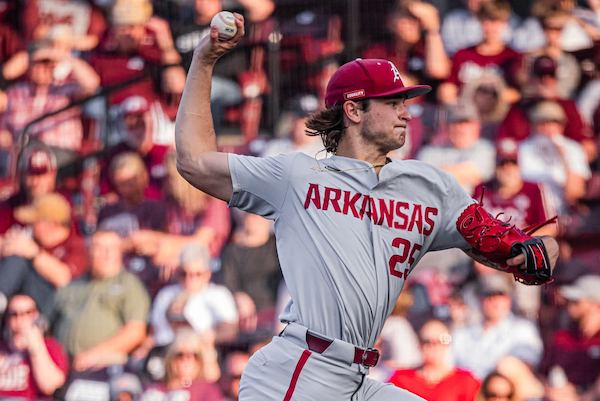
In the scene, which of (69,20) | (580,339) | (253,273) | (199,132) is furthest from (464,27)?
(199,132)

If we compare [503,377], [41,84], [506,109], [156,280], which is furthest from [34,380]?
[506,109]

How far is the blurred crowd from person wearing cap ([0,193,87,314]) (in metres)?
0.02

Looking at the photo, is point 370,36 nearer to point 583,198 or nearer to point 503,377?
point 583,198

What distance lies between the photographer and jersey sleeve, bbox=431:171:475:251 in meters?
4.77

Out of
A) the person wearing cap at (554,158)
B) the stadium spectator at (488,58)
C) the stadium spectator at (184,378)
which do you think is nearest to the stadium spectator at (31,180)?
the stadium spectator at (184,378)

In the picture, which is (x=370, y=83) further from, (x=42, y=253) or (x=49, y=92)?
(x=49, y=92)

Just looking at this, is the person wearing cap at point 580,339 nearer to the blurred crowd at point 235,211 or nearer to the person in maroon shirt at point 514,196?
the blurred crowd at point 235,211

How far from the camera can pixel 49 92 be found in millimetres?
10289

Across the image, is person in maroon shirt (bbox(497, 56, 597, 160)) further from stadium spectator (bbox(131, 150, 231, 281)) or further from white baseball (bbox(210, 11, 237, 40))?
white baseball (bbox(210, 11, 237, 40))

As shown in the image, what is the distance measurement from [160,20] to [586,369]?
4510 millimetres

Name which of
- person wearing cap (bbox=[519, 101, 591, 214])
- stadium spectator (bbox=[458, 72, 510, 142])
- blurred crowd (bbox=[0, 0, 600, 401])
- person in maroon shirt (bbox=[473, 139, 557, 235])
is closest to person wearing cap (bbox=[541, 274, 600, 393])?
blurred crowd (bbox=[0, 0, 600, 401])

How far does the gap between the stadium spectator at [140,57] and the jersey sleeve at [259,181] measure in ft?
17.3

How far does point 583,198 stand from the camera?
8.64 metres

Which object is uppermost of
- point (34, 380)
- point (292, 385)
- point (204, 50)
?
point (204, 50)
